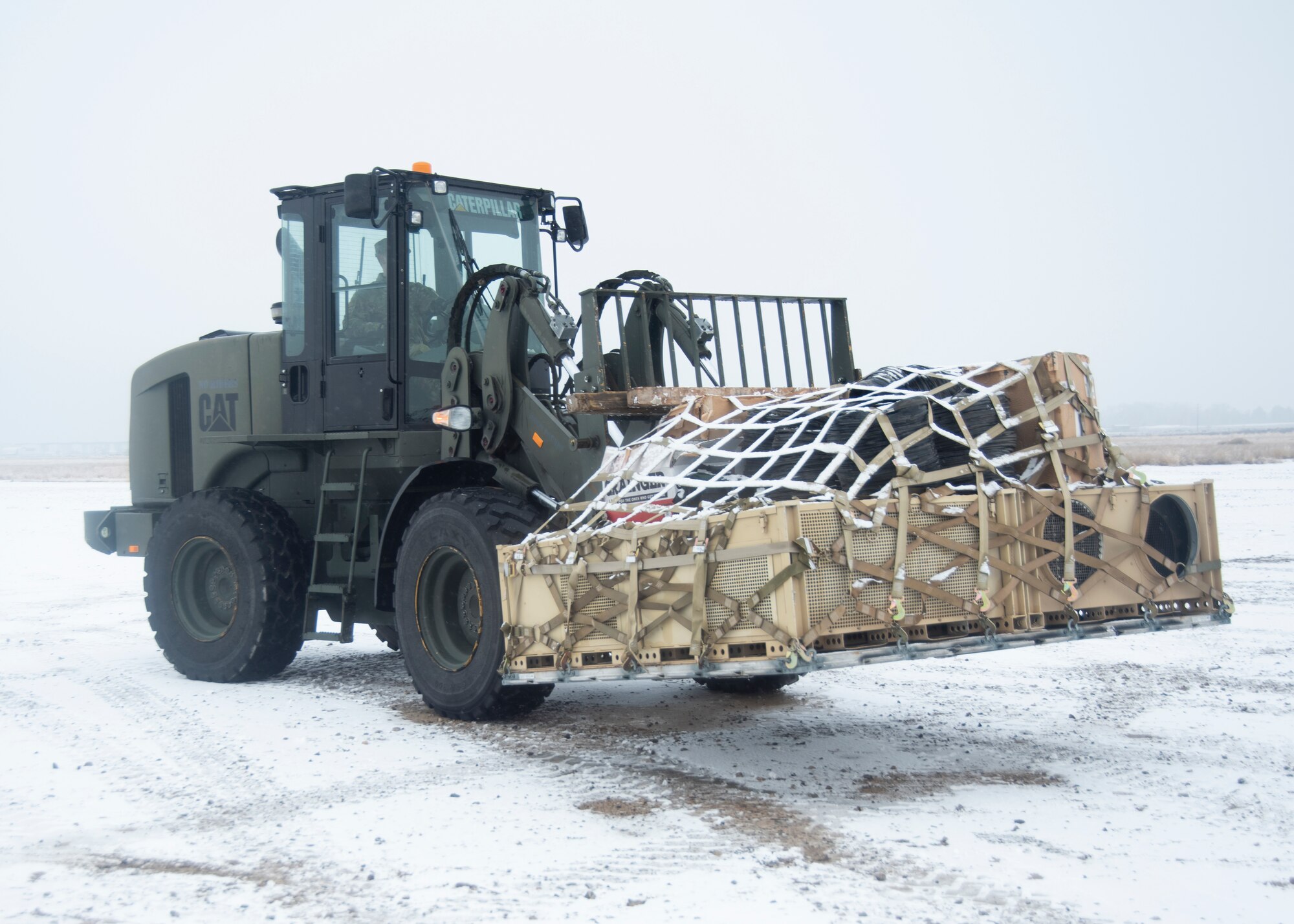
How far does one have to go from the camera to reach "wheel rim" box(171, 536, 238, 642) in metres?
8.91

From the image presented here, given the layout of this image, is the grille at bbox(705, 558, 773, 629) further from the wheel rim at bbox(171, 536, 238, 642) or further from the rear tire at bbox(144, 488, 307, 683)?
the wheel rim at bbox(171, 536, 238, 642)

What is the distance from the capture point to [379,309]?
323 inches

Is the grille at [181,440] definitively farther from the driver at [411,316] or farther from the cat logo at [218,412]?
the driver at [411,316]

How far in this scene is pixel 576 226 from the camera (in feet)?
29.6

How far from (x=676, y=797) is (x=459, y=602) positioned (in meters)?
2.23

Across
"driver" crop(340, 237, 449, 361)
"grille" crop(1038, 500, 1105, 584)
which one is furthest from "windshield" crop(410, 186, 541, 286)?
"grille" crop(1038, 500, 1105, 584)

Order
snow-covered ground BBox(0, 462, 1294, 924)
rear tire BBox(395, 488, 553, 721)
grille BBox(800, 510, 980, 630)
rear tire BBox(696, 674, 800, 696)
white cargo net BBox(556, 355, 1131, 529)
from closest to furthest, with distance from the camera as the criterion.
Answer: snow-covered ground BBox(0, 462, 1294, 924)
grille BBox(800, 510, 980, 630)
white cargo net BBox(556, 355, 1131, 529)
rear tire BBox(395, 488, 553, 721)
rear tire BBox(696, 674, 800, 696)

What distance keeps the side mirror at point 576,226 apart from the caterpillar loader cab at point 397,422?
0.04 feet

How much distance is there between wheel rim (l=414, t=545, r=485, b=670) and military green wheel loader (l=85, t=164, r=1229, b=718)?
0.06ft

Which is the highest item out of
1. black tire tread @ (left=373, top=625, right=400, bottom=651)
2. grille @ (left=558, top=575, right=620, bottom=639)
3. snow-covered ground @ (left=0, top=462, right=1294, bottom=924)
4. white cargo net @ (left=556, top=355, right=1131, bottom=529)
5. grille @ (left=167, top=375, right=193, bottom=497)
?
grille @ (left=167, top=375, right=193, bottom=497)

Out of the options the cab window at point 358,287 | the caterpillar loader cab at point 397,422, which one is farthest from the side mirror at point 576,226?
the cab window at point 358,287

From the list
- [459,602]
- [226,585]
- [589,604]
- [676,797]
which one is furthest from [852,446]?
[226,585]

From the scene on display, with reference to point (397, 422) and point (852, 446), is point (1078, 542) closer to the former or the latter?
point (852, 446)

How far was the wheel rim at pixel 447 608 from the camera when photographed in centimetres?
712
